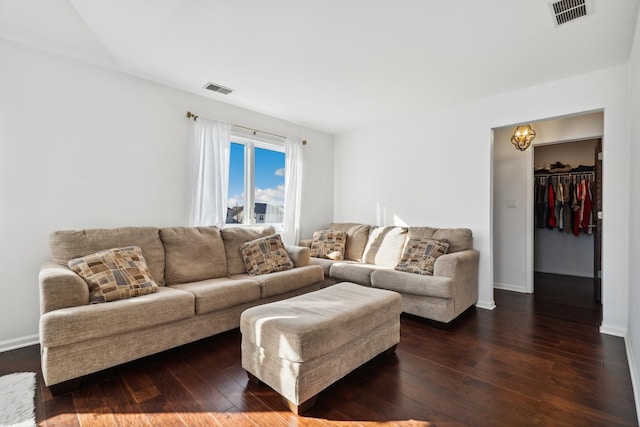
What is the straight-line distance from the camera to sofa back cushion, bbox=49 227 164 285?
248cm

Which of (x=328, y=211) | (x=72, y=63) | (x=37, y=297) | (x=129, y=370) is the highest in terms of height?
(x=72, y=63)

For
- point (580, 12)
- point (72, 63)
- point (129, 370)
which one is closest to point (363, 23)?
point (580, 12)

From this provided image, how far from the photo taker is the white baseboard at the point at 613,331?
9.05 feet

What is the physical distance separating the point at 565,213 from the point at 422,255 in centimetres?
378

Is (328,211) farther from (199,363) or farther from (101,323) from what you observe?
(101,323)

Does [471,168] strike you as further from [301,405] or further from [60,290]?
[60,290]

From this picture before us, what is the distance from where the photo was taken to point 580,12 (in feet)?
6.88

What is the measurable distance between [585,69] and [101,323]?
14.8 ft

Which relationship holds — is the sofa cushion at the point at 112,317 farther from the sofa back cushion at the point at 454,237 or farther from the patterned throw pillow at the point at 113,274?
the sofa back cushion at the point at 454,237

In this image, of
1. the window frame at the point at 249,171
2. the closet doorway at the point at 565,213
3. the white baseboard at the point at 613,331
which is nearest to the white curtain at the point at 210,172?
the window frame at the point at 249,171

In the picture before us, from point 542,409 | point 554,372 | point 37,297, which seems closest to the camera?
point 542,409

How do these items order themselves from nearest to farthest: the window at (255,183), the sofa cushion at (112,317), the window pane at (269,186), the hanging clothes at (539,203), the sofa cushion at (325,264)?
1. the sofa cushion at (112,317)
2. the sofa cushion at (325,264)
3. the window at (255,183)
4. the window pane at (269,186)
5. the hanging clothes at (539,203)

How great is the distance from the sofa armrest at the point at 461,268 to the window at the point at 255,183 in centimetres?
233

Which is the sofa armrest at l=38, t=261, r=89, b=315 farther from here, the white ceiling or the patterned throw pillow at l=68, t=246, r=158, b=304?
the white ceiling
